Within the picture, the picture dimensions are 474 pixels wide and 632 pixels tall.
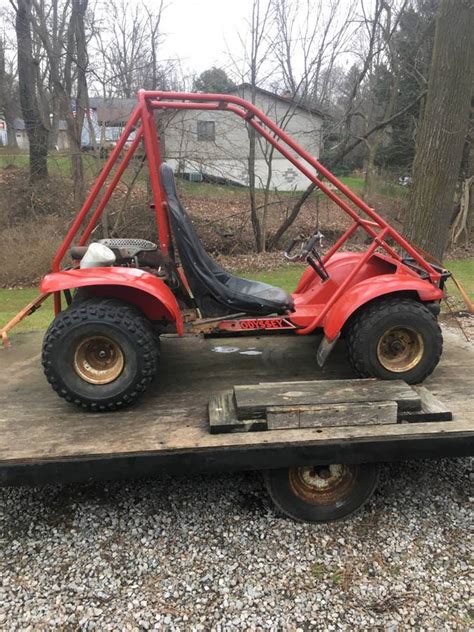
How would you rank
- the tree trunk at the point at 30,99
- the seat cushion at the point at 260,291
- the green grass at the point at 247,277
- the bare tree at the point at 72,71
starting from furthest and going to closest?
the tree trunk at the point at 30,99
the bare tree at the point at 72,71
the green grass at the point at 247,277
the seat cushion at the point at 260,291

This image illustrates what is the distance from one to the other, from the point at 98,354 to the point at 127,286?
0.41 meters

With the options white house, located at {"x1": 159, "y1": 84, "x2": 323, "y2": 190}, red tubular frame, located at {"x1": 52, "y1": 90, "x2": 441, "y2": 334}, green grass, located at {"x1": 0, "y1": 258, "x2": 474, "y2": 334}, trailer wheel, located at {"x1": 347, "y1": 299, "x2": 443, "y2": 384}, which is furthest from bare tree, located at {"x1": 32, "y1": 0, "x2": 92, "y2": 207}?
trailer wheel, located at {"x1": 347, "y1": 299, "x2": 443, "y2": 384}

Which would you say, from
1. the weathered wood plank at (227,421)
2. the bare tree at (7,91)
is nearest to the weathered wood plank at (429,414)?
the weathered wood plank at (227,421)

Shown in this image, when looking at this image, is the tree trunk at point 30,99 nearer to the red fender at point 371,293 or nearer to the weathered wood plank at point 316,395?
the red fender at point 371,293

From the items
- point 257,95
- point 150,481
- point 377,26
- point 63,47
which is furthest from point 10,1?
point 150,481

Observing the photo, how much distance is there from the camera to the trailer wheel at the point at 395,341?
2.82 metres

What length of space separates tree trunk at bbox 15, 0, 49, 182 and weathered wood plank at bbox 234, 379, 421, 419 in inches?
439

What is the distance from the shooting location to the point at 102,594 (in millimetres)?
2107

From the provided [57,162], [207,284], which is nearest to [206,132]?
[57,162]

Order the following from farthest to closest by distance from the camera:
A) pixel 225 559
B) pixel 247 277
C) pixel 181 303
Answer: pixel 247 277 → pixel 181 303 → pixel 225 559

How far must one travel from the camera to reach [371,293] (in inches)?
111

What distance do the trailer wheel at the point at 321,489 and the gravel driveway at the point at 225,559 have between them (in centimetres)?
7

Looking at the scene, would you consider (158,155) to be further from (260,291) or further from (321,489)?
(321,489)

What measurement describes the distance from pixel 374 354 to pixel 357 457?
2.53ft
